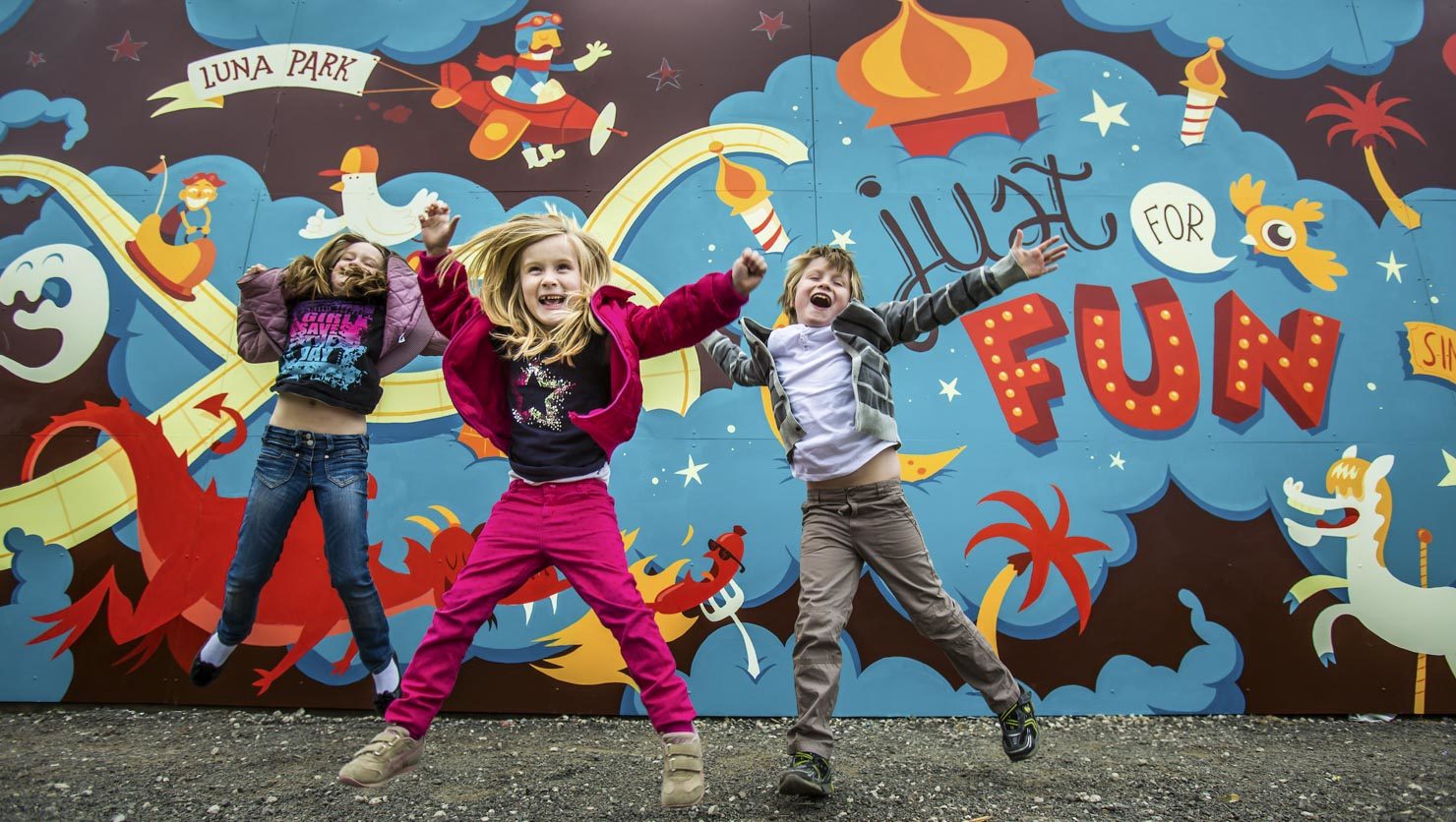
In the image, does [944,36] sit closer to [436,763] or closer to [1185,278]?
[1185,278]

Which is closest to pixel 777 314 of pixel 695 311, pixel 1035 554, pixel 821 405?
pixel 821 405

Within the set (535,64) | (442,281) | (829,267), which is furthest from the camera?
(535,64)

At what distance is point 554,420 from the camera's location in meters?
2.10

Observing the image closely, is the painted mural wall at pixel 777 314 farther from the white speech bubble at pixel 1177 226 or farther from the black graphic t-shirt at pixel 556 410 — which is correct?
the black graphic t-shirt at pixel 556 410

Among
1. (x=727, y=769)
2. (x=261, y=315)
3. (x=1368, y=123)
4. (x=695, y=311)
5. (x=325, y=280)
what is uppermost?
(x=1368, y=123)

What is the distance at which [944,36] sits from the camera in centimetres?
353

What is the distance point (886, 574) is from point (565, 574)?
0.94m

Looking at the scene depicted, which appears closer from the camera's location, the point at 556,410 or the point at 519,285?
the point at 556,410

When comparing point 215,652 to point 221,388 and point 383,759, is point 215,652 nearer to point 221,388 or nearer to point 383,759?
point 221,388

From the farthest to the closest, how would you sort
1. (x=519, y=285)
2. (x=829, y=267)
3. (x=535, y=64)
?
(x=535, y=64)
(x=829, y=267)
(x=519, y=285)

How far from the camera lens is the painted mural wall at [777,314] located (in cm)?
311

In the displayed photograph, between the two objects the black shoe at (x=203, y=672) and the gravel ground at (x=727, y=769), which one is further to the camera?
the black shoe at (x=203, y=672)

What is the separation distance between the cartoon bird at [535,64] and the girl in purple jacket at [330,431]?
1.05m

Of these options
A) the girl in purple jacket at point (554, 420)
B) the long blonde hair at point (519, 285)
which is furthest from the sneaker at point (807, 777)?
the long blonde hair at point (519, 285)
